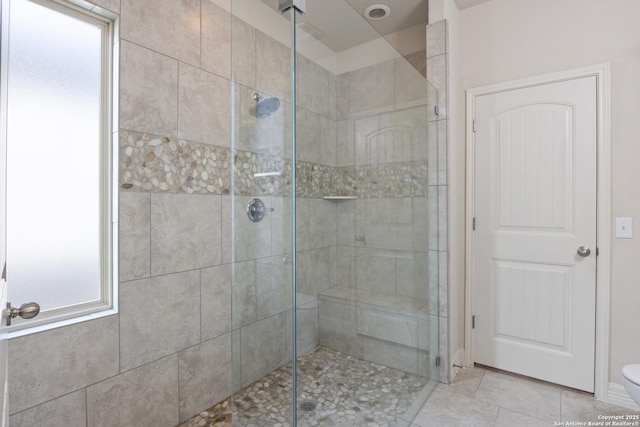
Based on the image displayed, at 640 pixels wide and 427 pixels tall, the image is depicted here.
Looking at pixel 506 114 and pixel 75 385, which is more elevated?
pixel 506 114

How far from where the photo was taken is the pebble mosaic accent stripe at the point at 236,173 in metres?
1.53

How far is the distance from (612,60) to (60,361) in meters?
3.32

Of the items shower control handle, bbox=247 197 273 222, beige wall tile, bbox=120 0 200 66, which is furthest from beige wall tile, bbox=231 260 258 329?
beige wall tile, bbox=120 0 200 66

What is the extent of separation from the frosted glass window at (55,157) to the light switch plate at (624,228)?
2869 millimetres

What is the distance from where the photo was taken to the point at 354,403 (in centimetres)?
163

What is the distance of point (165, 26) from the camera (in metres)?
1.75

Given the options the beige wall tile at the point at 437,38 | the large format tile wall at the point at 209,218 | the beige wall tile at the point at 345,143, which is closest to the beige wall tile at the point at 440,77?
the beige wall tile at the point at 437,38

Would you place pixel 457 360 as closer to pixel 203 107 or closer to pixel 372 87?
pixel 372 87

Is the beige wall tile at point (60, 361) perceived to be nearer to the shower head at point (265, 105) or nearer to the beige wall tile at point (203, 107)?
the beige wall tile at point (203, 107)

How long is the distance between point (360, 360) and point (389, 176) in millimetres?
1037

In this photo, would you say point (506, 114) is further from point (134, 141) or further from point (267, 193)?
point (134, 141)

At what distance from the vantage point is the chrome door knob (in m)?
2.09

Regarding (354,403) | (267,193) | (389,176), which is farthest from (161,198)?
(354,403)

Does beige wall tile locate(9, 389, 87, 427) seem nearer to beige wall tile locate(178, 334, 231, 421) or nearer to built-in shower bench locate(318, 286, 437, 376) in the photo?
beige wall tile locate(178, 334, 231, 421)
